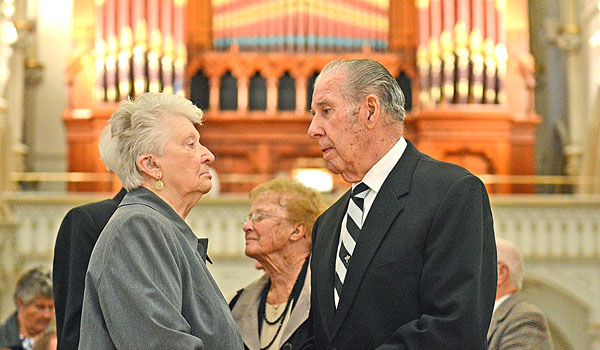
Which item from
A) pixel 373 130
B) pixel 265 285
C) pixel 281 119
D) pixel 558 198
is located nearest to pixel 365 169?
pixel 373 130

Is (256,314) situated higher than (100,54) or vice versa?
(100,54)

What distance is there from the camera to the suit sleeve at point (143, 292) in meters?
2.19

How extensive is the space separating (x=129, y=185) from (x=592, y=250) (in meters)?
7.44

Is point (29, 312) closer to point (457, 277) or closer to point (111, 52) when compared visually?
point (457, 277)

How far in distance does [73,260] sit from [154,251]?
709 mm

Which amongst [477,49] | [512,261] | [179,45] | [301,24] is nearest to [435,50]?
[477,49]

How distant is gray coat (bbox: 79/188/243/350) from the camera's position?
220 cm

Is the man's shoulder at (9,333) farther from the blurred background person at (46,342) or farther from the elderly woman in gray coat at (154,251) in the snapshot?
the elderly woman in gray coat at (154,251)

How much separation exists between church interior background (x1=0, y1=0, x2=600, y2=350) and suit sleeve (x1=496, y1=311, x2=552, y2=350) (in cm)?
608

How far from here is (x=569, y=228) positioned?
9078 mm

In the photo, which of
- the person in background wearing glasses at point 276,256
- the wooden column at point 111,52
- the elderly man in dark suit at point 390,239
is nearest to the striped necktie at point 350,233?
the elderly man in dark suit at point 390,239

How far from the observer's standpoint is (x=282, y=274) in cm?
346

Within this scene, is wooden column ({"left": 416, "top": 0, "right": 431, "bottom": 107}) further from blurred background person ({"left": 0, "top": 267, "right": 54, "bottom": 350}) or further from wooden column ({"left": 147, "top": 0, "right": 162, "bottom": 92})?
blurred background person ({"left": 0, "top": 267, "right": 54, "bottom": 350})

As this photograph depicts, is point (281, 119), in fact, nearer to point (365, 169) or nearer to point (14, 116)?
point (14, 116)
